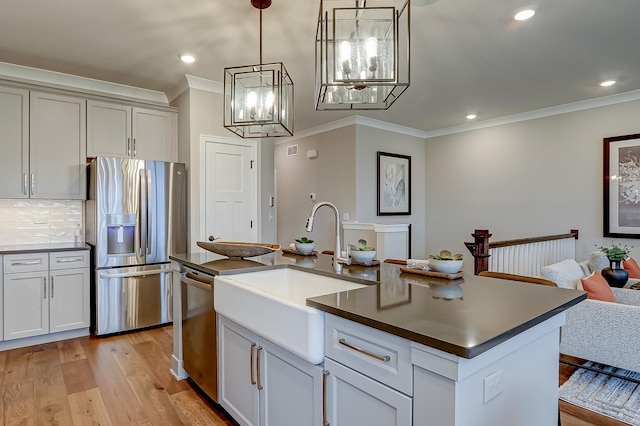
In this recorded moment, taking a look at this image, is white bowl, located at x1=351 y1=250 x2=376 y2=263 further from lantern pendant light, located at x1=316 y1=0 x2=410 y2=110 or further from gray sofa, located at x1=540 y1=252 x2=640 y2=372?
gray sofa, located at x1=540 y1=252 x2=640 y2=372

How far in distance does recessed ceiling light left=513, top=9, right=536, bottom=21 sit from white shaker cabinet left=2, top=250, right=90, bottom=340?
4.23 metres

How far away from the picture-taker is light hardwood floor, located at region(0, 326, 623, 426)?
6.94 ft

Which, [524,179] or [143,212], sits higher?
[524,179]

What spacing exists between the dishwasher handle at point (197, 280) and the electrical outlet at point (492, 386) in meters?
1.54

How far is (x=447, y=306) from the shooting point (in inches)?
49.3

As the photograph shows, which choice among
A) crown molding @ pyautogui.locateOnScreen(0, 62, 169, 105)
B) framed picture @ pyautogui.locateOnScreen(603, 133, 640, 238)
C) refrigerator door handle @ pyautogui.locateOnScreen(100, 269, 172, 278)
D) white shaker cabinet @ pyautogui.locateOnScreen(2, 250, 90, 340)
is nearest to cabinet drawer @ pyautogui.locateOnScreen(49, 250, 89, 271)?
white shaker cabinet @ pyautogui.locateOnScreen(2, 250, 90, 340)

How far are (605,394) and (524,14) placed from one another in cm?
264

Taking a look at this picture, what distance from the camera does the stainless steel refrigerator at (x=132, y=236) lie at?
11.3 ft

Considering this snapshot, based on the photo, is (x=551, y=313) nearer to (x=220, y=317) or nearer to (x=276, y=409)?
(x=276, y=409)

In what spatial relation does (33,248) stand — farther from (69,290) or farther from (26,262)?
(69,290)

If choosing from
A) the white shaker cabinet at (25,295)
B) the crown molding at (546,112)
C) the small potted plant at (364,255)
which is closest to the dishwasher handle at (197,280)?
the small potted plant at (364,255)

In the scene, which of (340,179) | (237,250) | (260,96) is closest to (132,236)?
(237,250)

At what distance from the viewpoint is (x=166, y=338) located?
3.45 metres

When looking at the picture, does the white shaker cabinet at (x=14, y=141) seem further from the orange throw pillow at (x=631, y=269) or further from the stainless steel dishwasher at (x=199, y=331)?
the orange throw pillow at (x=631, y=269)
